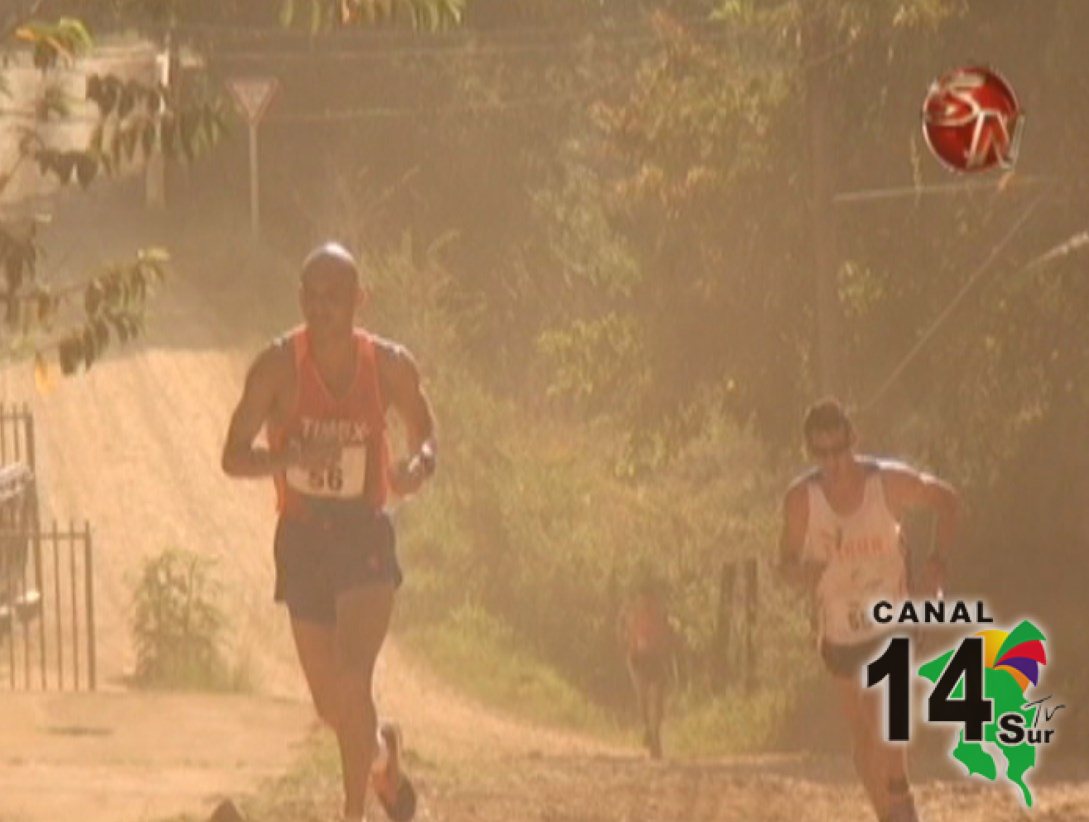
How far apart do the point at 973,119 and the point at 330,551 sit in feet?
32.3

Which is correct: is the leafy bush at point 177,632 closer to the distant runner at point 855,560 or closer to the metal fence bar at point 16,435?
the metal fence bar at point 16,435

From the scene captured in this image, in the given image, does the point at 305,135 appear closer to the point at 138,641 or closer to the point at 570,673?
the point at 570,673

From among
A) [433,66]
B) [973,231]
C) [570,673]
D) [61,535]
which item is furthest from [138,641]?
[433,66]

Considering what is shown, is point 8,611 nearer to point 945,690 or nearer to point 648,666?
point 648,666

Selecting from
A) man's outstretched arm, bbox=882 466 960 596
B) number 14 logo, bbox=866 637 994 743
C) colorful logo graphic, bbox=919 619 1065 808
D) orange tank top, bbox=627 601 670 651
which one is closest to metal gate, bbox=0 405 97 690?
orange tank top, bbox=627 601 670 651

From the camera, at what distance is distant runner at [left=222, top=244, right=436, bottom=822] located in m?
10.4

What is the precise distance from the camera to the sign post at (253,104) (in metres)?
36.8

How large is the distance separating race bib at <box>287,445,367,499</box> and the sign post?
79.6 feet

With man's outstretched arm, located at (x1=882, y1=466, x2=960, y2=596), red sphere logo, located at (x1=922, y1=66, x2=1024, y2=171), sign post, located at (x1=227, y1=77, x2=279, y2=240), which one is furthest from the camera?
sign post, located at (x1=227, y1=77, x2=279, y2=240)

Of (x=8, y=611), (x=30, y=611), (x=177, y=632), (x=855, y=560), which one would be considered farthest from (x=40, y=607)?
(x=855, y=560)

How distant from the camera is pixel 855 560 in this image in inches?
425

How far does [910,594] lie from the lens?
36.0 feet

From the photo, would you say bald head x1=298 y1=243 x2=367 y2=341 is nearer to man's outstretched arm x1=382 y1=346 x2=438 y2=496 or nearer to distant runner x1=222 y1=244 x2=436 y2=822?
distant runner x1=222 y1=244 x2=436 y2=822

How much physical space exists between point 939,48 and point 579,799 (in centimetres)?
1076
